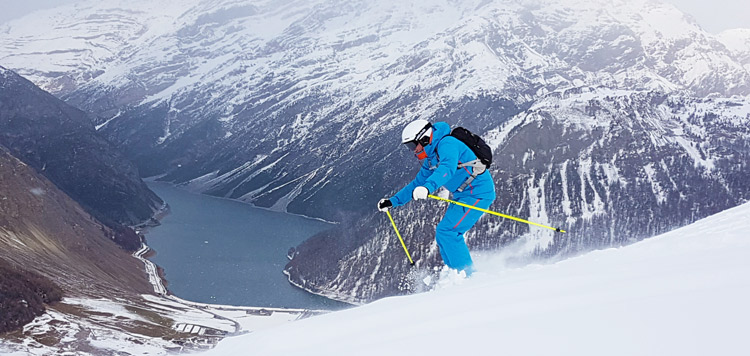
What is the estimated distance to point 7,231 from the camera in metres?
102

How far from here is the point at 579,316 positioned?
17.1ft

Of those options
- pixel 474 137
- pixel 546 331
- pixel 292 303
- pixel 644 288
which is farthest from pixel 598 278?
pixel 292 303

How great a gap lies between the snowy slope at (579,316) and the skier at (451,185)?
3697 millimetres

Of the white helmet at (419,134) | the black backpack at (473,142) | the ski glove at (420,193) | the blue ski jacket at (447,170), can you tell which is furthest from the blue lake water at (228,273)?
the ski glove at (420,193)

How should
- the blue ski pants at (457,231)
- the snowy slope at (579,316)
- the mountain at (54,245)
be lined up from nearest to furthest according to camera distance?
the snowy slope at (579,316)
the blue ski pants at (457,231)
the mountain at (54,245)

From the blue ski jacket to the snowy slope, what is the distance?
318 cm

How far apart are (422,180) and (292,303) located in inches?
5385

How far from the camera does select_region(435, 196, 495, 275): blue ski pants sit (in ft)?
40.3

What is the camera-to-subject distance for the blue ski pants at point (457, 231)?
1230 cm

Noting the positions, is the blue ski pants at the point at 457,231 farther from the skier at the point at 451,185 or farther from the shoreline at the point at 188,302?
the shoreline at the point at 188,302

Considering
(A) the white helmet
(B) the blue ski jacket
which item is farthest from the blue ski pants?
(A) the white helmet

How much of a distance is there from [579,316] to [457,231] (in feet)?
23.5

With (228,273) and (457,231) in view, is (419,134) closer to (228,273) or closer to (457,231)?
(457,231)

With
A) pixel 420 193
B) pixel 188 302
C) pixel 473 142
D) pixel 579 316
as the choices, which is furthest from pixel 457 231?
pixel 188 302
